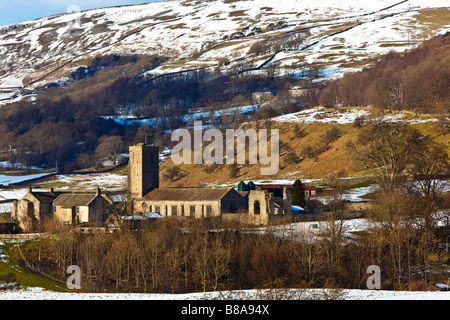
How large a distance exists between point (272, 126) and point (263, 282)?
258 ft

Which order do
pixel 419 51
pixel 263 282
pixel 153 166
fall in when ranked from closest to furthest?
pixel 263 282 → pixel 153 166 → pixel 419 51

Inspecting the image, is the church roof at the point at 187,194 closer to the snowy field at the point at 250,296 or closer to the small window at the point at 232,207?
the small window at the point at 232,207

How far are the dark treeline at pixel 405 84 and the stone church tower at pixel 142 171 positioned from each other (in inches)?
1855

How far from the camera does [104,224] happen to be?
62.9 meters

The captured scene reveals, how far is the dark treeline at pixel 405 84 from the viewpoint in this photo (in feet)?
378

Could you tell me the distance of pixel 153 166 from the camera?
7731 centimetres

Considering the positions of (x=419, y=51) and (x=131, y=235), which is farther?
(x=419, y=51)

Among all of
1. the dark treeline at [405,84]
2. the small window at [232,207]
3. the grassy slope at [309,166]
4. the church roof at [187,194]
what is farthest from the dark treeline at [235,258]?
the dark treeline at [405,84]

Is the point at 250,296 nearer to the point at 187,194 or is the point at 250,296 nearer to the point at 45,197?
the point at 187,194
